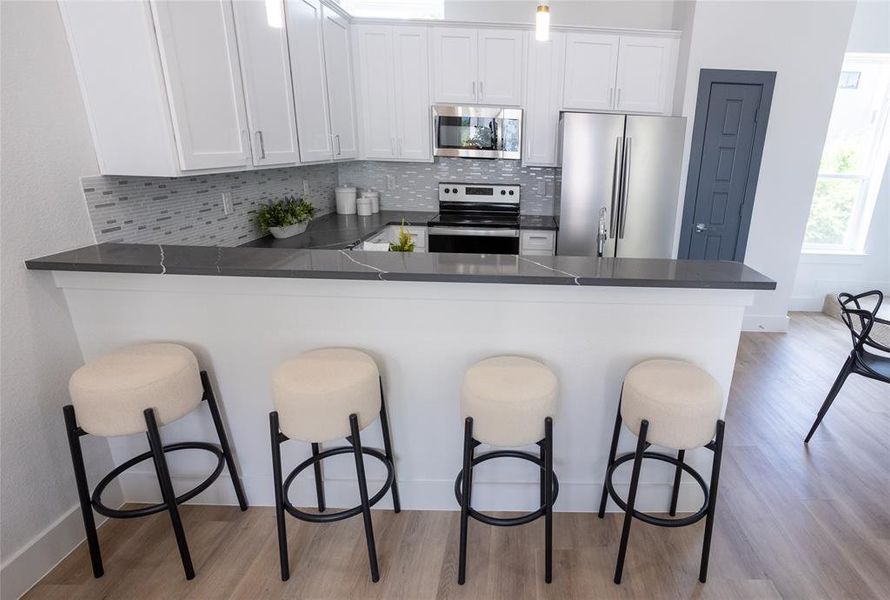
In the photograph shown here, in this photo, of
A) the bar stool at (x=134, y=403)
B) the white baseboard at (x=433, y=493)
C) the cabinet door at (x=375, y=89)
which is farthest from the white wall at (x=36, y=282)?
the cabinet door at (x=375, y=89)

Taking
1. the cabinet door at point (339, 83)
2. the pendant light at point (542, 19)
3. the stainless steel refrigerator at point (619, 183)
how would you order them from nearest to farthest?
the pendant light at point (542, 19) < the cabinet door at point (339, 83) < the stainless steel refrigerator at point (619, 183)

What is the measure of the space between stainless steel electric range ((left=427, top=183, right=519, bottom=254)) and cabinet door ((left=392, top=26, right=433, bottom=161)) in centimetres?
48

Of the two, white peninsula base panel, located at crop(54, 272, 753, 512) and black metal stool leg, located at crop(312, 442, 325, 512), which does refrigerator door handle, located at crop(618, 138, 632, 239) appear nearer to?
white peninsula base panel, located at crop(54, 272, 753, 512)

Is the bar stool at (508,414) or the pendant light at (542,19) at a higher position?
the pendant light at (542,19)

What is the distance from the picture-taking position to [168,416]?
1592 millimetres

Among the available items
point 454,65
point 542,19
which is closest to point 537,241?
point 454,65

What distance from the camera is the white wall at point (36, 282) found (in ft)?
5.08

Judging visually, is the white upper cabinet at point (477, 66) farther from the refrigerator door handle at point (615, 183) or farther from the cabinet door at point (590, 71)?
the refrigerator door handle at point (615, 183)

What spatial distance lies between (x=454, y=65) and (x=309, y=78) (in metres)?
1.33

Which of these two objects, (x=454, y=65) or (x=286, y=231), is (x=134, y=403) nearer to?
(x=286, y=231)

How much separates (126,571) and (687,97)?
4.49 m

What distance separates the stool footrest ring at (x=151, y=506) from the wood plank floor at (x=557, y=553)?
236mm

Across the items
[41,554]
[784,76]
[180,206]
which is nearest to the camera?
[41,554]

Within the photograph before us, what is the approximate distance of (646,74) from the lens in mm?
3658
